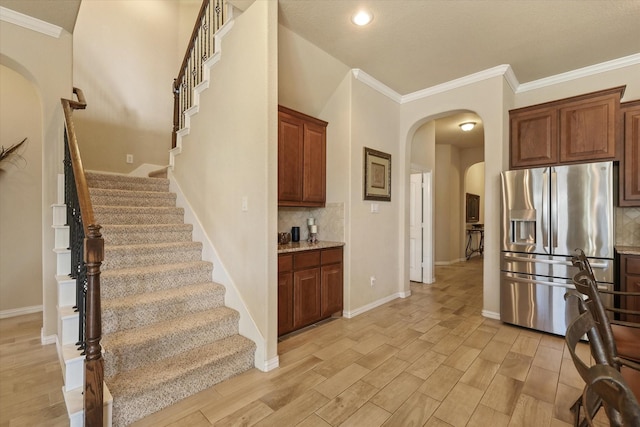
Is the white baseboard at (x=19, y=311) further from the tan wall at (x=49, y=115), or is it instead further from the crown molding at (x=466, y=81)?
the crown molding at (x=466, y=81)

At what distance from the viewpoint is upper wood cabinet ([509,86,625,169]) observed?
120 inches

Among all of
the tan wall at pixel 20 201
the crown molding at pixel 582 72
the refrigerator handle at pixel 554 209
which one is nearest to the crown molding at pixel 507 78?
the crown molding at pixel 582 72

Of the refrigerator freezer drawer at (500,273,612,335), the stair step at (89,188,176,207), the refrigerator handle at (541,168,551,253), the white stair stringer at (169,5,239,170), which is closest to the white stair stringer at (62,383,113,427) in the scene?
the stair step at (89,188,176,207)

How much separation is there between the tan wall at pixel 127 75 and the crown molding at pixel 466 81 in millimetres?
4294

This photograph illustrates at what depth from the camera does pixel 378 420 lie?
1778 mm

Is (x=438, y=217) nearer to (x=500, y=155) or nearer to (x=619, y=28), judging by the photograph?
(x=500, y=155)

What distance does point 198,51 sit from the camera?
3711mm

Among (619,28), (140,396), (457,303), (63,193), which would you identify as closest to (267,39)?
(63,193)

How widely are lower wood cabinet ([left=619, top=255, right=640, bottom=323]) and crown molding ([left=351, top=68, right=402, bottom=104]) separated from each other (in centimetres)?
317

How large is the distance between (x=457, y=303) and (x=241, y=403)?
3301 mm

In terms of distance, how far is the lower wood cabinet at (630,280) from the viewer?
2.66 metres

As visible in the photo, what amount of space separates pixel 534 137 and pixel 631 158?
872 millimetres

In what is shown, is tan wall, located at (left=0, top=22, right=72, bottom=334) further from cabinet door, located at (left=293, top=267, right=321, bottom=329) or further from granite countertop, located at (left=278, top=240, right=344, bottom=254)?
cabinet door, located at (left=293, top=267, right=321, bottom=329)

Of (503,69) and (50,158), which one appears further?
(503,69)
